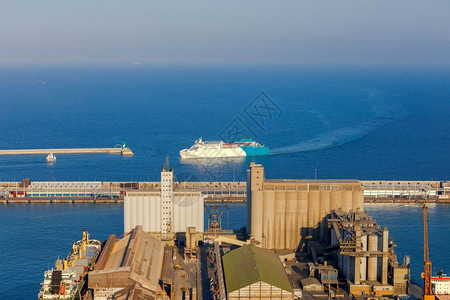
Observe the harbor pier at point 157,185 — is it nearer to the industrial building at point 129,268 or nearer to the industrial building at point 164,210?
the industrial building at point 164,210

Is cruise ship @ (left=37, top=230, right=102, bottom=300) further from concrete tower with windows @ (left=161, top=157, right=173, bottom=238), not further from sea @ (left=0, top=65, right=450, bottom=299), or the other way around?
concrete tower with windows @ (left=161, top=157, right=173, bottom=238)

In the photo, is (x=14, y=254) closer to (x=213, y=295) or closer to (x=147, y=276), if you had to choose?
(x=147, y=276)

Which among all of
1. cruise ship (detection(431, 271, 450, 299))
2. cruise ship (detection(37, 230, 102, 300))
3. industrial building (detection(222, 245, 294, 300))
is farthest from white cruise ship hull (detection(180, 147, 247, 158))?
cruise ship (detection(431, 271, 450, 299))

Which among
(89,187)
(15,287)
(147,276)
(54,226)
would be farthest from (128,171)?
(147,276)

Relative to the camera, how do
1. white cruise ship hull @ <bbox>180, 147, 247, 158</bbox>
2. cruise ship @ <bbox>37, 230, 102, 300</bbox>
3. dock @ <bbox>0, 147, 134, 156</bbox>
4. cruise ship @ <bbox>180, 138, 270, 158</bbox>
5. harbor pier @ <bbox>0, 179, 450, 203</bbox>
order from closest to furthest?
cruise ship @ <bbox>37, 230, 102, 300</bbox> < harbor pier @ <bbox>0, 179, 450, 203</bbox> < white cruise ship hull @ <bbox>180, 147, 247, 158</bbox> < cruise ship @ <bbox>180, 138, 270, 158</bbox> < dock @ <bbox>0, 147, 134, 156</bbox>

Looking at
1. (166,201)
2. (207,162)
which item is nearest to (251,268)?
(166,201)

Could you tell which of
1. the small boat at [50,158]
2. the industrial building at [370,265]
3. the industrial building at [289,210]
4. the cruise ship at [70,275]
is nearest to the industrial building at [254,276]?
the industrial building at [370,265]
